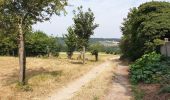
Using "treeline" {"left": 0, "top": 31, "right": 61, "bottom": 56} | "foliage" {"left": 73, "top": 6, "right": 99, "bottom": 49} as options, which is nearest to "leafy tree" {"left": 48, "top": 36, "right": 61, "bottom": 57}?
"treeline" {"left": 0, "top": 31, "right": 61, "bottom": 56}

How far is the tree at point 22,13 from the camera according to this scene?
65.2ft

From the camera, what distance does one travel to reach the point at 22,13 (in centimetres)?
2008

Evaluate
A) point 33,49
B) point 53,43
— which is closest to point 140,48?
point 33,49

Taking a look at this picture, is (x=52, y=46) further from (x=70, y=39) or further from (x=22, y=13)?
(x=22, y=13)

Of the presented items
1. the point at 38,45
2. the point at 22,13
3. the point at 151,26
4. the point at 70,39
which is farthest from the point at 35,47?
the point at 22,13

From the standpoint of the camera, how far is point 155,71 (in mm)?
23359

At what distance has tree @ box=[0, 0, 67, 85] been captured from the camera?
19859 millimetres

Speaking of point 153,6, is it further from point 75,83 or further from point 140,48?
point 75,83

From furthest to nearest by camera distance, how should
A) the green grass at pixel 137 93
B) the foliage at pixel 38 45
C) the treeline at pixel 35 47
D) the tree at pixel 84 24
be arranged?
the foliage at pixel 38 45, the treeline at pixel 35 47, the tree at pixel 84 24, the green grass at pixel 137 93

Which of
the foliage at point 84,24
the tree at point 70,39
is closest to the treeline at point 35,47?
the tree at point 70,39

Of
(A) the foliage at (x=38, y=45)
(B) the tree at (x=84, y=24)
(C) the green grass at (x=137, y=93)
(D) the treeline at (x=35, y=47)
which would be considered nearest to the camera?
(C) the green grass at (x=137, y=93)

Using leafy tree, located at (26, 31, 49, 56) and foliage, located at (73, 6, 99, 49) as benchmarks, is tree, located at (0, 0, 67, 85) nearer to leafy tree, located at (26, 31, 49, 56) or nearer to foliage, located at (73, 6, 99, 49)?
foliage, located at (73, 6, 99, 49)

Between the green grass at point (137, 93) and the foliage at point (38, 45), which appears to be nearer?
the green grass at point (137, 93)

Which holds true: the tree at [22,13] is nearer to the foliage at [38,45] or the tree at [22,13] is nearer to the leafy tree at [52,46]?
the foliage at [38,45]
